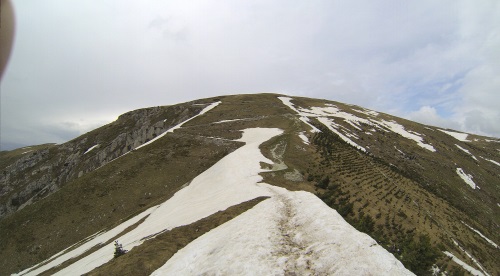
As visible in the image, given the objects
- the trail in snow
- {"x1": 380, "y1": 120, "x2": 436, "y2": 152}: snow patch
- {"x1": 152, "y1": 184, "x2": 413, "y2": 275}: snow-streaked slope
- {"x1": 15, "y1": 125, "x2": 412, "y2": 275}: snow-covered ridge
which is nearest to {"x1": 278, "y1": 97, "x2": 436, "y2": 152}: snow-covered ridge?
{"x1": 380, "y1": 120, "x2": 436, "y2": 152}: snow patch

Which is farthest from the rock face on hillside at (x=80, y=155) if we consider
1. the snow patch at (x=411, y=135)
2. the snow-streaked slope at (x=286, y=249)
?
the snow-streaked slope at (x=286, y=249)

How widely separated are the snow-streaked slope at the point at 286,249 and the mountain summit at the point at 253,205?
8cm

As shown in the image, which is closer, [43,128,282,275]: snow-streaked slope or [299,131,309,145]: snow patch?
[43,128,282,275]: snow-streaked slope

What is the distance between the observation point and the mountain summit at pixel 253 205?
1584cm

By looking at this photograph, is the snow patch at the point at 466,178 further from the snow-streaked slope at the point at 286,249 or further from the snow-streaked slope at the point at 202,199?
the snow-streaked slope at the point at 286,249

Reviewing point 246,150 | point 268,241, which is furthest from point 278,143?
point 268,241

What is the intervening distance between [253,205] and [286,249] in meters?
8.93

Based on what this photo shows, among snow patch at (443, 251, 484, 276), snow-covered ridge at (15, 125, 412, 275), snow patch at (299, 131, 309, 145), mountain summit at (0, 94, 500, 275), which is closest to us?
snow-covered ridge at (15, 125, 412, 275)

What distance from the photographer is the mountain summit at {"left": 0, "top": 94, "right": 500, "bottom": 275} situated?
15.8 meters

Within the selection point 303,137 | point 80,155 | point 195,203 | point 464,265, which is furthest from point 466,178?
point 80,155

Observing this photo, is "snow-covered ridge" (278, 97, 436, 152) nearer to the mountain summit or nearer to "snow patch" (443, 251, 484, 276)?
the mountain summit

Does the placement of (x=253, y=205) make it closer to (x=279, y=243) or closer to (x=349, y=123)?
(x=279, y=243)

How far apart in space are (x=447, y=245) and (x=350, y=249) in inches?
936

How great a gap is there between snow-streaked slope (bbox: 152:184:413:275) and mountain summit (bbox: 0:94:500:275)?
0.08 meters
